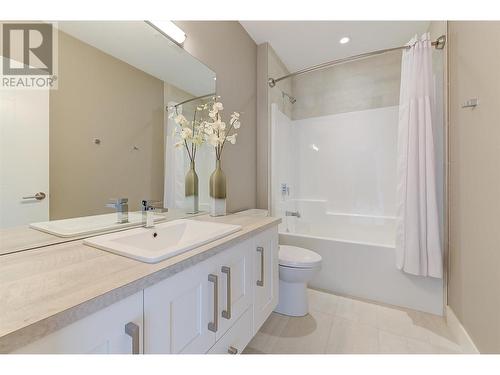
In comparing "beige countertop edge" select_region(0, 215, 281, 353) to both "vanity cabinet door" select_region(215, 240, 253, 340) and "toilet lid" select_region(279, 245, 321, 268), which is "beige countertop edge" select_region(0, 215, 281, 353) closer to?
"vanity cabinet door" select_region(215, 240, 253, 340)

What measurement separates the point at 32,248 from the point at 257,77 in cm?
216

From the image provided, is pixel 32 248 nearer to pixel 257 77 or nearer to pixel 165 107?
pixel 165 107

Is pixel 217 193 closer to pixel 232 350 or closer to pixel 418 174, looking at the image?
pixel 232 350

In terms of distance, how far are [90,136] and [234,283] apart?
2.94ft

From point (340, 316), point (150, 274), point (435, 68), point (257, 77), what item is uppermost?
point (257, 77)

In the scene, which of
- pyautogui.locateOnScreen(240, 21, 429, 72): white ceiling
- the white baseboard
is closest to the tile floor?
the white baseboard

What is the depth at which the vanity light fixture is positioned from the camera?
1.20 m

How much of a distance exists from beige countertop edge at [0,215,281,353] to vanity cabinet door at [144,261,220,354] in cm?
4

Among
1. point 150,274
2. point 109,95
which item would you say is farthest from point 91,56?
point 150,274

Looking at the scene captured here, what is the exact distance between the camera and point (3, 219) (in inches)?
30.0

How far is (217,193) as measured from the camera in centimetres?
152

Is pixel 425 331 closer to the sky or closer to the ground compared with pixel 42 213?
closer to the ground

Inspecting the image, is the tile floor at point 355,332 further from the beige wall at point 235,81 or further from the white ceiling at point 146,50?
the white ceiling at point 146,50

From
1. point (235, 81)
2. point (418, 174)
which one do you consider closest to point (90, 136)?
point (235, 81)
